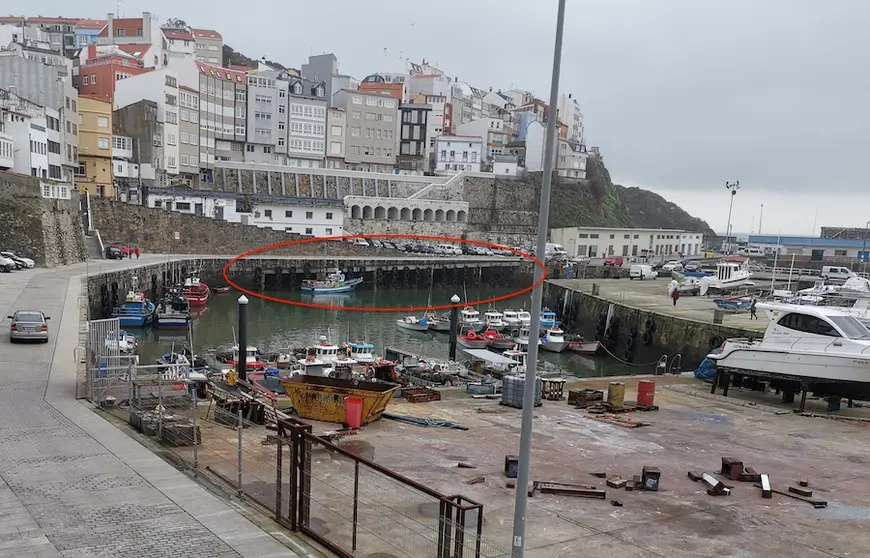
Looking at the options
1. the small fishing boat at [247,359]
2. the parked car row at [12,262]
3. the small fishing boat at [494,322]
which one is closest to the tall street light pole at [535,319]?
the small fishing boat at [247,359]

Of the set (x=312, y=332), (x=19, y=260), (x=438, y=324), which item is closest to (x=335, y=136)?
(x=438, y=324)

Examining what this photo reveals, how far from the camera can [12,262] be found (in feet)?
129

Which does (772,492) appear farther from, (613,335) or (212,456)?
(613,335)

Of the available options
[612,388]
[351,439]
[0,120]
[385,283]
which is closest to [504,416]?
[612,388]

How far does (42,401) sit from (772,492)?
13.6 metres

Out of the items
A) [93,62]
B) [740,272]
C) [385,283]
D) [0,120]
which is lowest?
[385,283]

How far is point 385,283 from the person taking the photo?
214 ft

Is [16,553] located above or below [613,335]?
above

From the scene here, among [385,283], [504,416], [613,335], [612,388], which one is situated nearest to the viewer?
[504,416]

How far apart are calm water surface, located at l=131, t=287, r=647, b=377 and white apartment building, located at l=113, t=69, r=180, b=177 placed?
20.1 m

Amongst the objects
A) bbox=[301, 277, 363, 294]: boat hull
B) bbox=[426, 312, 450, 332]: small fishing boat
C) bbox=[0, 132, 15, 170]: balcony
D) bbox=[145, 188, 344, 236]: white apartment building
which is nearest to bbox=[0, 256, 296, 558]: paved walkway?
bbox=[426, 312, 450, 332]: small fishing boat

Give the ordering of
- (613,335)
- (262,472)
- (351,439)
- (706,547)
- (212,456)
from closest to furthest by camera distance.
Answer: (706,547)
(262,472)
(212,456)
(351,439)
(613,335)

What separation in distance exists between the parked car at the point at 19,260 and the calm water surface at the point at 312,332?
30.1 ft

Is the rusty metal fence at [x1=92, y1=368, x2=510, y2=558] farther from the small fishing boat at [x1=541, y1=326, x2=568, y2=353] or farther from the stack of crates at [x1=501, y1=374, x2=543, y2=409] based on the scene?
→ the small fishing boat at [x1=541, y1=326, x2=568, y2=353]
